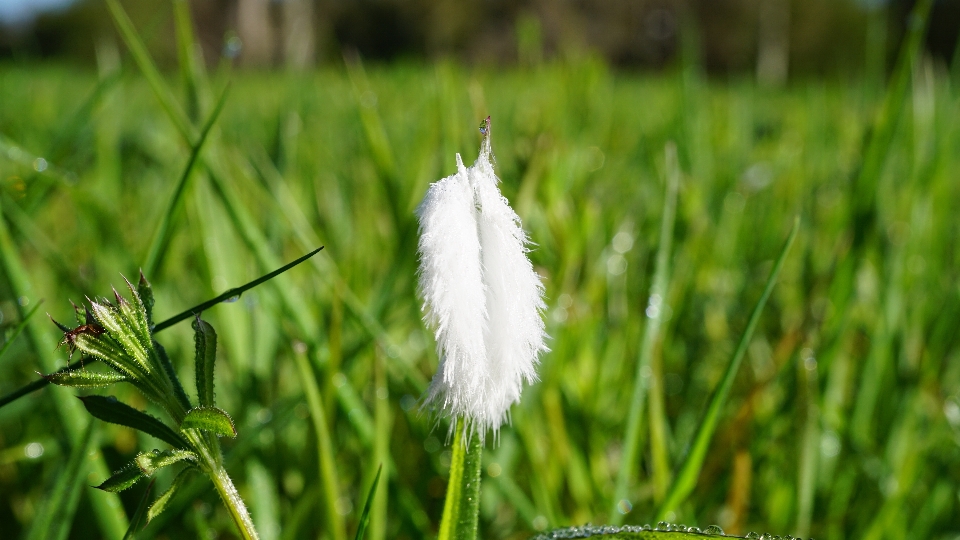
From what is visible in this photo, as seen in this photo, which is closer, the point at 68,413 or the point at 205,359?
the point at 205,359

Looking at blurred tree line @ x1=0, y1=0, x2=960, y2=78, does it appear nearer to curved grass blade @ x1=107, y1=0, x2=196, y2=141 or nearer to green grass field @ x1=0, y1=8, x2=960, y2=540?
green grass field @ x1=0, y1=8, x2=960, y2=540

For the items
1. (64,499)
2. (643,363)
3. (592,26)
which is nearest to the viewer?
(64,499)

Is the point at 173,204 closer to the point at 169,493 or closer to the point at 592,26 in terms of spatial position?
the point at 169,493

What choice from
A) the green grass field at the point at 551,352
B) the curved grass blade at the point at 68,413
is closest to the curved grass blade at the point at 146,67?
the green grass field at the point at 551,352

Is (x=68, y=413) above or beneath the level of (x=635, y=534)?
above

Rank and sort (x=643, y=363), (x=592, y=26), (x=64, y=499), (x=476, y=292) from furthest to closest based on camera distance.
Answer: (x=592, y=26) → (x=643, y=363) → (x=64, y=499) → (x=476, y=292)

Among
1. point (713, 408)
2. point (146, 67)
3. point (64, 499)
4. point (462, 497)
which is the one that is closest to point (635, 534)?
point (462, 497)
